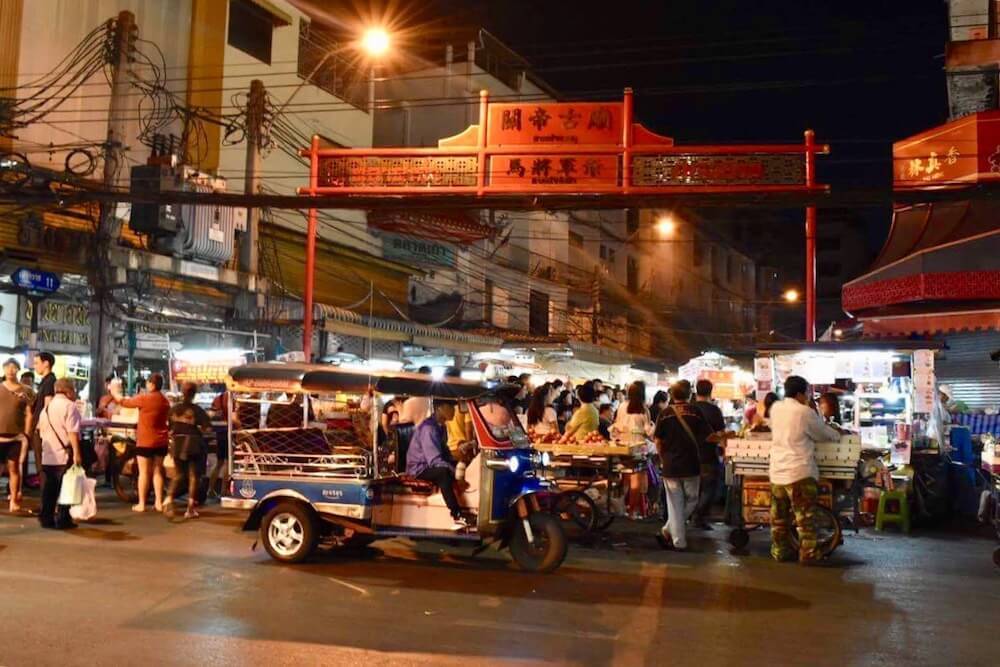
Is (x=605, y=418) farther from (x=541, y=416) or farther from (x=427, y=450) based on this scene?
(x=427, y=450)

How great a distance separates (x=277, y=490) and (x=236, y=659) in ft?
11.3

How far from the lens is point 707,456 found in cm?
1215

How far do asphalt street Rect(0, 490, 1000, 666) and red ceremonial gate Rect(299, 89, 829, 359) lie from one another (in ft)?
24.4

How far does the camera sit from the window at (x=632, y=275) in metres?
42.4

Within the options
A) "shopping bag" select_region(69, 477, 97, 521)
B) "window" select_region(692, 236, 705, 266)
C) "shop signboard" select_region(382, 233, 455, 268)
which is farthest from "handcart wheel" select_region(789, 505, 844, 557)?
"window" select_region(692, 236, 705, 266)

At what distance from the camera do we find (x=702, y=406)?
11953 millimetres

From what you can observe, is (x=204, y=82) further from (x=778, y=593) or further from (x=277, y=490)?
(x=778, y=593)

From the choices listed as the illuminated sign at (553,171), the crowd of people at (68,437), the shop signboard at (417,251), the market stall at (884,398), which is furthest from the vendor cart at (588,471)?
the shop signboard at (417,251)

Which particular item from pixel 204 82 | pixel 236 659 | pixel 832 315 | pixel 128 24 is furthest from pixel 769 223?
pixel 236 659

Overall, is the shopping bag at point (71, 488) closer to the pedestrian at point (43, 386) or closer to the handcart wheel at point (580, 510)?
the pedestrian at point (43, 386)

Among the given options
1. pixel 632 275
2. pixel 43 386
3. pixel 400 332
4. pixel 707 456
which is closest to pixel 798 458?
pixel 707 456

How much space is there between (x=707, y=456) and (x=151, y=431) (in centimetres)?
778

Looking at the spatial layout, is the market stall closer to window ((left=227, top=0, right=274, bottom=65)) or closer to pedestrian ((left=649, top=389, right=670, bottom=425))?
pedestrian ((left=649, top=389, right=670, bottom=425))

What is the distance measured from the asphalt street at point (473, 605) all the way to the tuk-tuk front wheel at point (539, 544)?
0.60 ft
